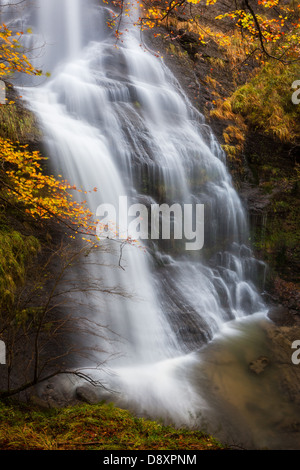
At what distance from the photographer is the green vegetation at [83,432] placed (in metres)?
2.56

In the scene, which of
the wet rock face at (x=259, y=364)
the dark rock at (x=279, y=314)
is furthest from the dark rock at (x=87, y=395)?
the dark rock at (x=279, y=314)

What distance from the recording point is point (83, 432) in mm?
2918

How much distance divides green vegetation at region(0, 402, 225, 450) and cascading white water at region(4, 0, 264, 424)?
1.35 meters

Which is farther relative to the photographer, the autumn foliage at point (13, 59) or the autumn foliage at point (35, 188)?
the autumn foliage at point (35, 188)

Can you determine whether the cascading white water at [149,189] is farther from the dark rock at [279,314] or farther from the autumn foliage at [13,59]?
the autumn foliage at [13,59]

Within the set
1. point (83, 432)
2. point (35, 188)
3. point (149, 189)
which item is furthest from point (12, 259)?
point (149, 189)

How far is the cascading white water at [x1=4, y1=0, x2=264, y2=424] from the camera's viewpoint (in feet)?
19.4

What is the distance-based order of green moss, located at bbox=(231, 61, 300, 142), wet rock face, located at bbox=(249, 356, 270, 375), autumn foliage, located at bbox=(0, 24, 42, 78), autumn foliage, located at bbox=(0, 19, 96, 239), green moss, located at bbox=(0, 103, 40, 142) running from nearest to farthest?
autumn foliage, located at bbox=(0, 24, 42, 78) < autumn foliage, located at bbox=(0, 19, 96, 239) < wet rock face, located at bbox=(249, 356, 270, 375) < green moss, located at bbox=(0, 103, 40, 142) < green moss, located at bbox=(231, 61, 300, 142)

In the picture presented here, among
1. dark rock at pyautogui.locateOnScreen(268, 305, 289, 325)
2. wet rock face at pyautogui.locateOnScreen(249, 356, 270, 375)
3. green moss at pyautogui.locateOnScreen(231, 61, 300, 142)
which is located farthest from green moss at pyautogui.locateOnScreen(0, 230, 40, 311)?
green moss at pyautogui.locateOnScreen(231, 61, 300, 142)

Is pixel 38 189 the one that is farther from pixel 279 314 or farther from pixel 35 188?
pixel 279 314

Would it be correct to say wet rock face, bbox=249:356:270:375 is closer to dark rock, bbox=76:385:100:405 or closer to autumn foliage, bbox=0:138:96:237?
dark rock, bbox=76:385:100:405

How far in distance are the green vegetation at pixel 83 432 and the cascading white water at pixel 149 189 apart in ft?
4.44

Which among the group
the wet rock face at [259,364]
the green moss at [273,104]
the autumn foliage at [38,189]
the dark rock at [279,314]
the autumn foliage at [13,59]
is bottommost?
the wet rock face at [259,364]

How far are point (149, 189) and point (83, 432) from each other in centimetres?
676
